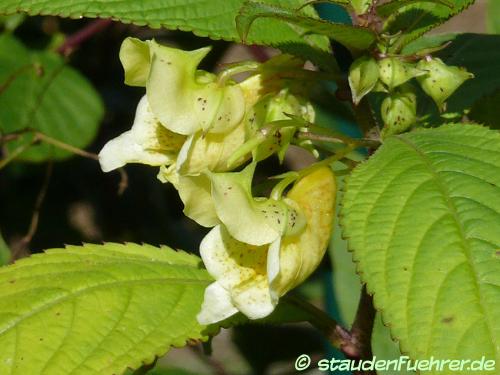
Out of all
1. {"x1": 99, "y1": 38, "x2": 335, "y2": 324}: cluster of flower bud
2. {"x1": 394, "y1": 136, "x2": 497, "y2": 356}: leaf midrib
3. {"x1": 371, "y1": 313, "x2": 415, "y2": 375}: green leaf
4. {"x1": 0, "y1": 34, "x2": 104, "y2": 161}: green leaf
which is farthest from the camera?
{"x1": 0, "y1": 34, "x2": 104, "y2": 161}: green leaf

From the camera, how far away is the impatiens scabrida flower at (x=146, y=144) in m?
1.02

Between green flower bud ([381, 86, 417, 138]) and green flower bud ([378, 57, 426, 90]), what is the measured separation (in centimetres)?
3

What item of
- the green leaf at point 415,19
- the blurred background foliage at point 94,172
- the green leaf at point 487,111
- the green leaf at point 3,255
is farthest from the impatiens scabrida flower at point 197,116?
the green leaf at point 3,255

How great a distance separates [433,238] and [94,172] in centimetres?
219

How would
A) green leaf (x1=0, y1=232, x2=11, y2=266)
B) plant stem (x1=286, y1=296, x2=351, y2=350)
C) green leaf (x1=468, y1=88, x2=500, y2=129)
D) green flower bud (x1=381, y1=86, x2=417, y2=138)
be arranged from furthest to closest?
1. green leaf (x1=0, y1=232, x2=11, y2=266)
2. green leaf (x1=468, y1=88, x2=500, y2=129)
3. plant stem (x1=286, y1=296, x2=351, y2=350)
4. green flower bud (x1=381, y1=86, x2=417, y2=138)

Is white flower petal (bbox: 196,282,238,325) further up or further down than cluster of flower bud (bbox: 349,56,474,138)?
further down

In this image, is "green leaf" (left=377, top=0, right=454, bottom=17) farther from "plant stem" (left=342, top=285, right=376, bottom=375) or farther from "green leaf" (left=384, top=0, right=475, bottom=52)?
"plant stem" (left=342, top=285, right=376, bottom=375)

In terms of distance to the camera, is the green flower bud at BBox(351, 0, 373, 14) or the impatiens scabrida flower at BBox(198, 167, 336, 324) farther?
the green flower bud at BBox(351, 0, 373, 14)

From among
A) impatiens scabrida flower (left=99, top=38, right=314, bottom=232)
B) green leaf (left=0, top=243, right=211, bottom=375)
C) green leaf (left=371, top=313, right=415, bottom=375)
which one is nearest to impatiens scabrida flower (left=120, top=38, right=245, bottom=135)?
impatiens scabrida flower (left=99, top=38, right=314, bottom=232)

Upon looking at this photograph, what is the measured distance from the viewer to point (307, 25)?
0.90 meters

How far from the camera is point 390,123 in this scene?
102 cm

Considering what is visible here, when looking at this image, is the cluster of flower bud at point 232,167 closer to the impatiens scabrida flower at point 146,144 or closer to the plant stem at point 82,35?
the impatiens scabrida flower at point 146,144

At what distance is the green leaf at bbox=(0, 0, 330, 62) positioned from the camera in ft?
3.32

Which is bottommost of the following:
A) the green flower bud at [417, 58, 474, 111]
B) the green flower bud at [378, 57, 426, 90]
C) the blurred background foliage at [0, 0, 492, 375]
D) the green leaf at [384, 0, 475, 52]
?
the blurred background foliage at [0, 0, 492, 375]
